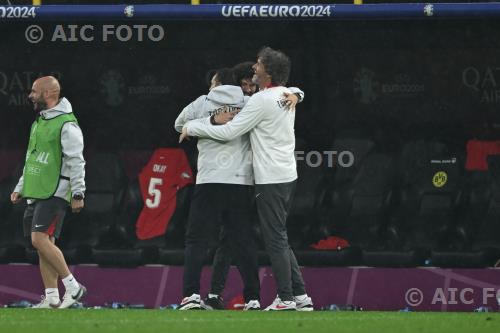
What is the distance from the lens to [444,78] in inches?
576

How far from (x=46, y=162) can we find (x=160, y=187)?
282 centimetres

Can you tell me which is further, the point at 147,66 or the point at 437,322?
the point at 147,66

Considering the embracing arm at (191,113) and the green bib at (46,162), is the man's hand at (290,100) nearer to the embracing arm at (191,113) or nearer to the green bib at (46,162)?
the embracing arm at (191,113)

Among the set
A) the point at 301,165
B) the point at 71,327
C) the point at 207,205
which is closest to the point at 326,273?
the point at 301,165

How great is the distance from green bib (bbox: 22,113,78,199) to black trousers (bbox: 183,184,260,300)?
104 cm

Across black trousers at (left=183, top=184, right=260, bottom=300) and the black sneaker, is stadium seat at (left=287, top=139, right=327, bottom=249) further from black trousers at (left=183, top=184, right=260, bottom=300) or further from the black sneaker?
black trousers at (left=183, top=184, right=260, bottom=300)

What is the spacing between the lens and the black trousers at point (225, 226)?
456 inches

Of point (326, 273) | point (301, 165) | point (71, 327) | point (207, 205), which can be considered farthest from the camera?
point (301, 165)

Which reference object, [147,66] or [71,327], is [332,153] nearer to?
[147,66]

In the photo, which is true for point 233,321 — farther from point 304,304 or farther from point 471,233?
point 471,233

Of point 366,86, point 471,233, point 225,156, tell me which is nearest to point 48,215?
point 225,156

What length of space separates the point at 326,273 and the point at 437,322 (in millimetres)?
3509

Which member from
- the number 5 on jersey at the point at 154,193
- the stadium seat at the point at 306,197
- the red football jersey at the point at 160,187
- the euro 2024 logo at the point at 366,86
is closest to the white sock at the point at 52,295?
the red football jersey at the point at 160,187

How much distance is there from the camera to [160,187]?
14664 mm
